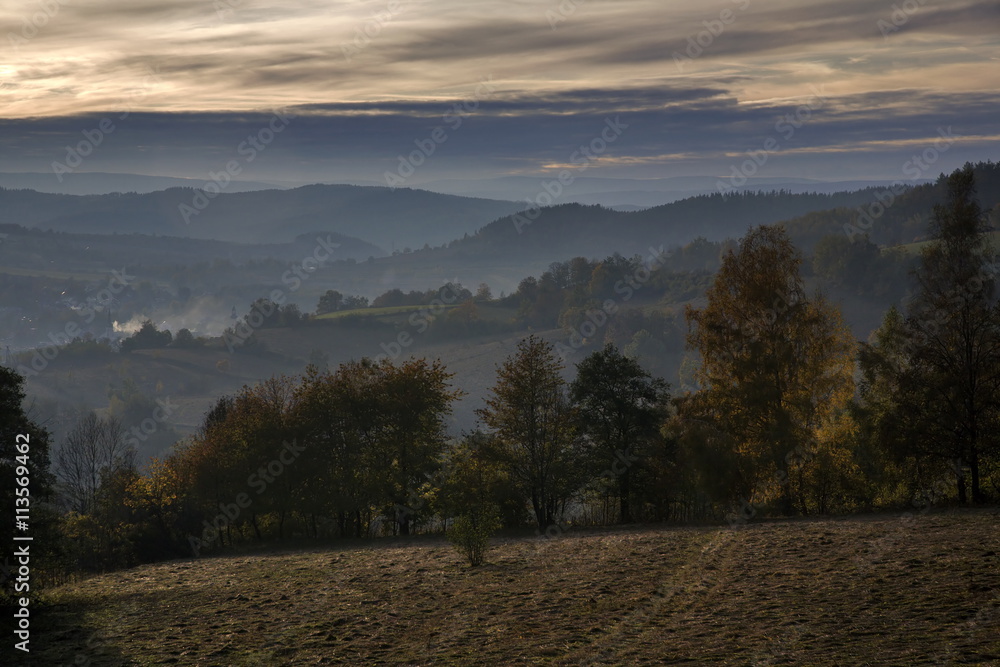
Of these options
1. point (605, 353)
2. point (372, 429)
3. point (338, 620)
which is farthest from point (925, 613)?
point (372, 429)

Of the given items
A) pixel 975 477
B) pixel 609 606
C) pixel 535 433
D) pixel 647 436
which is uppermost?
pixel 535 433

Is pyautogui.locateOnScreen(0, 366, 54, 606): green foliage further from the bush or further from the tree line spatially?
the bush

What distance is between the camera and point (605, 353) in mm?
50594

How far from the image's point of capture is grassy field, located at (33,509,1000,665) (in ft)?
55.1

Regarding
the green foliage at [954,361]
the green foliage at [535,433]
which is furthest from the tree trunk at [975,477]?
the green foliage at [535,433]

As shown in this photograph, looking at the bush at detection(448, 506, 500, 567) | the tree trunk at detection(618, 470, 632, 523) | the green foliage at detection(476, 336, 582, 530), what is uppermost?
the green foliage at detection(476, 336, 582, 530)

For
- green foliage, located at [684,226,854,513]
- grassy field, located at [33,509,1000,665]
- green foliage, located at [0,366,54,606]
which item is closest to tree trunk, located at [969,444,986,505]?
grassy field, located at [33,509,1000,665]

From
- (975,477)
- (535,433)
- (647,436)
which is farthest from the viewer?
(647,436)

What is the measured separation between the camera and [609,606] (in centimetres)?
2164

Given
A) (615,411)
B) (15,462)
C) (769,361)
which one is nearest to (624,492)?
(615,411)

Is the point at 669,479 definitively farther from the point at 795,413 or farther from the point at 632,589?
the point at 632,589

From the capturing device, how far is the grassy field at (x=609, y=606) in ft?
55.1

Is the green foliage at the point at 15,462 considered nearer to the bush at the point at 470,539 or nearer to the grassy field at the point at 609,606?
the grassy field at the point at 609,606

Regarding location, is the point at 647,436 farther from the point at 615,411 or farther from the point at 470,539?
the point at 470,539
